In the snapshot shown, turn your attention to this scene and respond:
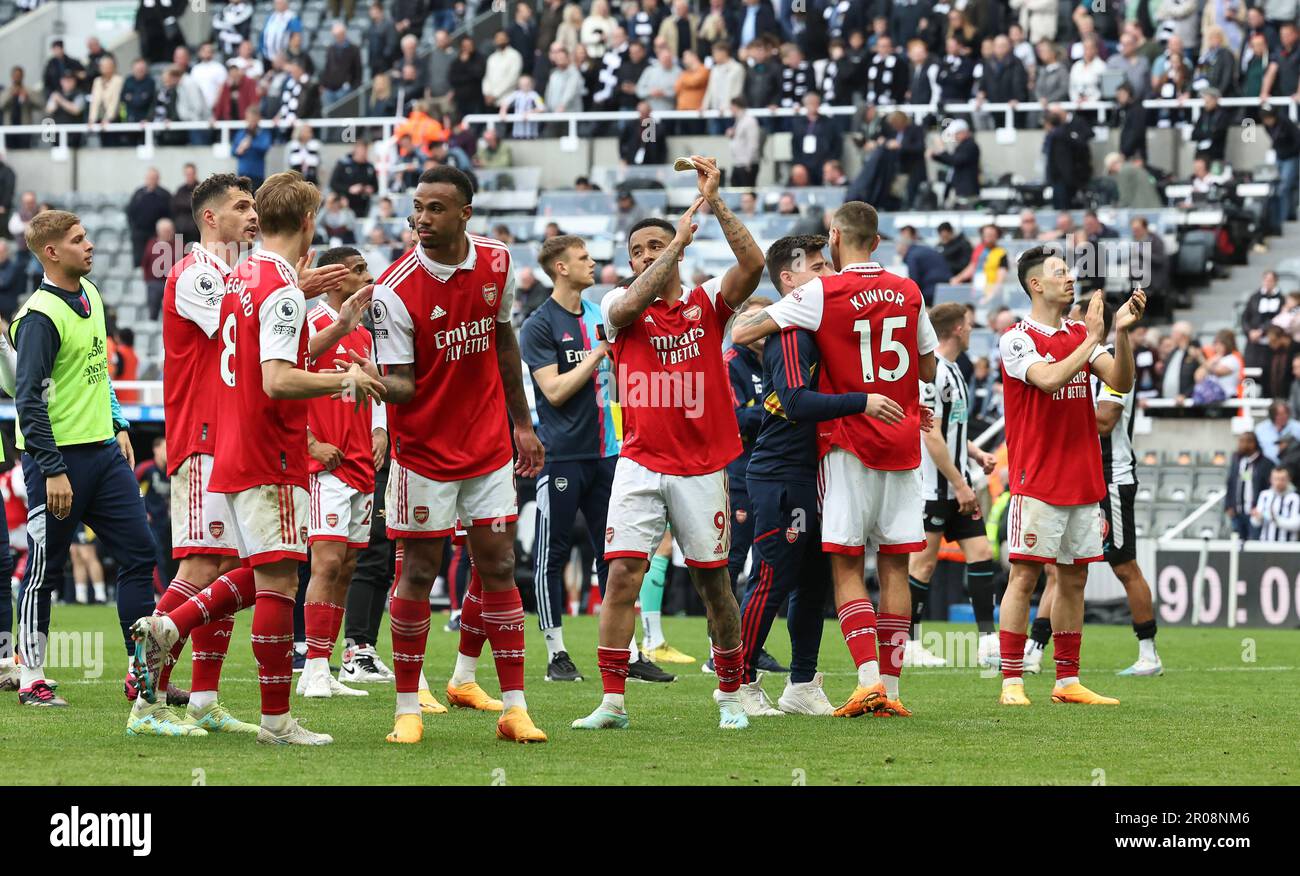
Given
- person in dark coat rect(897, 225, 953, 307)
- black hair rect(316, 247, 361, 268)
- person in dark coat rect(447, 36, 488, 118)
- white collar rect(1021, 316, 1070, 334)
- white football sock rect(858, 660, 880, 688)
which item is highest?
person in dark coat rect(447, 36, 488, 118)

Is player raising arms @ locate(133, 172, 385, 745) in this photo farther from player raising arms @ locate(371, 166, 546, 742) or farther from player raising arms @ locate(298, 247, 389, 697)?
player raising arms @ locate(298, 247, 389, 697)

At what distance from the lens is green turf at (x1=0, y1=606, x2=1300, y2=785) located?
691 cm

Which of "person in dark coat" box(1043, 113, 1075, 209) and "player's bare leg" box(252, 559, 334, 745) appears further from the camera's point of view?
"person in dark coat" box(1043, 113, 1075, 209)

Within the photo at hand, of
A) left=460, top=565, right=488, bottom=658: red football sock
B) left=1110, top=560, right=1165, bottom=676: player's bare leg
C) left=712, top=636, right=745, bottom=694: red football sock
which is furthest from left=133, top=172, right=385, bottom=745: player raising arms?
left=1110, top=560, right=1165, bottom=676: player's bare leg

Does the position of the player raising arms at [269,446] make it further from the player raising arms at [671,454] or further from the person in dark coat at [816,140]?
the person in dark coat at [816,140]

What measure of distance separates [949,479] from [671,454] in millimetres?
4197

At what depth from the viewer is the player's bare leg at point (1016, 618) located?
10.4 meters

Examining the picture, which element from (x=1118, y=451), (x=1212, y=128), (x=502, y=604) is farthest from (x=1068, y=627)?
(x=1212, y=128)

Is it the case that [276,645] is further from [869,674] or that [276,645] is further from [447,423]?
[869,674]

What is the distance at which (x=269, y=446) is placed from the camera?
310 inches

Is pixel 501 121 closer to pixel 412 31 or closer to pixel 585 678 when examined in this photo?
pixel 412 31

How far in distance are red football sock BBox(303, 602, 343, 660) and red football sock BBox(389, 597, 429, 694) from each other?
69.6 inches

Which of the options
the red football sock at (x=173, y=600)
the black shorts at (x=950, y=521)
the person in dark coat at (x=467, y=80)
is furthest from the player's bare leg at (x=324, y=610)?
the person in dark coat at (x=467, y=80)
